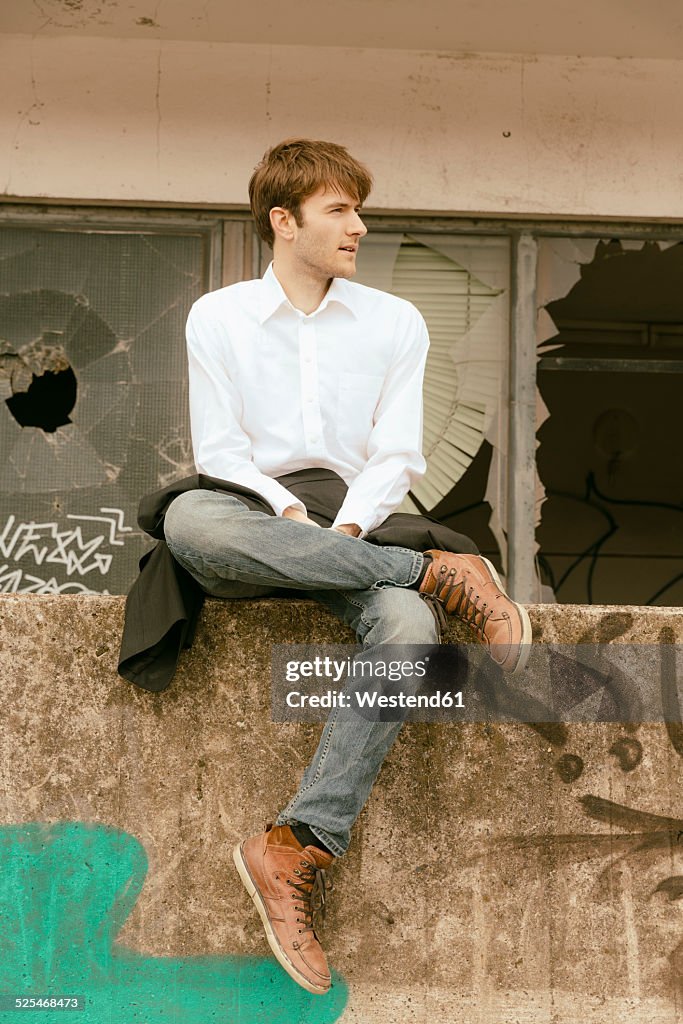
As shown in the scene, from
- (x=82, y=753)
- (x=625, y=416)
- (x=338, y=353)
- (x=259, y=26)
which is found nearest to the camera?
(x=82, y=753)

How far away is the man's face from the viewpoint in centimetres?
347

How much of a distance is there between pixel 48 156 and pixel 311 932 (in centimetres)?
467

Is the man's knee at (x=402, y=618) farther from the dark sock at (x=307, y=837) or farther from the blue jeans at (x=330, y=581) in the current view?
the dark sock at (x=307, y=837)

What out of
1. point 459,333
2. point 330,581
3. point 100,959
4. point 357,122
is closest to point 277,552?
point 330,581

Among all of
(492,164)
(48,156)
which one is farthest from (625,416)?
(48,156)

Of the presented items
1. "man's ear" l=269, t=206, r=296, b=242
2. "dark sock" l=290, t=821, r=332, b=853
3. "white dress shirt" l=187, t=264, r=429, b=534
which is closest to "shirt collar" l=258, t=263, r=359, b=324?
"white dress shirt" l=187, t=264, r=429, b=534

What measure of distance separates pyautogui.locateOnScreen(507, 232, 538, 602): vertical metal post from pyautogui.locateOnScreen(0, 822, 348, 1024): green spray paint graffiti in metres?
3.40

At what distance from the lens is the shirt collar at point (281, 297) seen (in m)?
3.48

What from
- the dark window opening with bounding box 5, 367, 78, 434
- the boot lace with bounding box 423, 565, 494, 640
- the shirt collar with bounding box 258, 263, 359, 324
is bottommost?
the boot lace with bounding box 423, 565, 494, 640

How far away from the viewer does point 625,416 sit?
270 inches

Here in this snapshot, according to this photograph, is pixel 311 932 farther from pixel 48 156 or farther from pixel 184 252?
pixel 48 156

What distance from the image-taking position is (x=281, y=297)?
3484 millimetres

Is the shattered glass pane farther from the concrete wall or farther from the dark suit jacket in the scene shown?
the dark suit jacket

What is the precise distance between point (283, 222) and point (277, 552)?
4.06 ft
